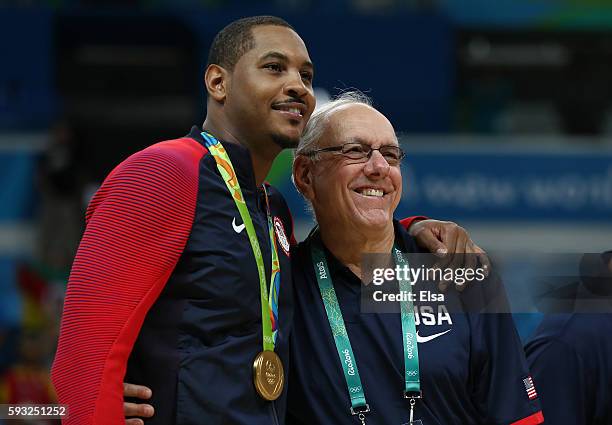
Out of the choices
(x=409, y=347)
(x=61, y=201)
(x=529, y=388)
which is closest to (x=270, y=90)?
(x=409, y=347)

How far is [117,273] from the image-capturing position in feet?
8.99

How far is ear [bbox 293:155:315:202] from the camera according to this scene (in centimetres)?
362

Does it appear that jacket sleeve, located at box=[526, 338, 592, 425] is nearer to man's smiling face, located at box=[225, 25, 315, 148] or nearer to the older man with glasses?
the older man with glasses

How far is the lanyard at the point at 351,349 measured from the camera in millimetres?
3160

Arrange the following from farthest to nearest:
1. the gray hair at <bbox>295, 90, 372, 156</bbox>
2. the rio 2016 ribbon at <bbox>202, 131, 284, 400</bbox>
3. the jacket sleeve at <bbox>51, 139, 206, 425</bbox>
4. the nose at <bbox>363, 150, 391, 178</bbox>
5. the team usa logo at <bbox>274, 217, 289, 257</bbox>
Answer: the gray hair at <bbox>295, 90, 372, 156</bbox> → the nose at <bbox>363, 150, 391, 178</bbox> → the team usa logo at <bbox>274, 217, 289, 257</bbox> → the rio 2016 ribbon at <bbox>202, 131, 284, 400</bbox> → the jacket sleeve at <bbox>51, 139, 206, 425</bbox>

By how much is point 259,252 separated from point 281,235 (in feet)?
1.09

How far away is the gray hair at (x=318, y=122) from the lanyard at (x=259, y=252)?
0.55m

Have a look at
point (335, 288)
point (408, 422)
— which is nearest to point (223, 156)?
point (335, 288)

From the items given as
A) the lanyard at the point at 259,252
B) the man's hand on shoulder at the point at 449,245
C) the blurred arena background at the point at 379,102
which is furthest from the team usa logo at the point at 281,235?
the blurred arena background at the point at 379,102

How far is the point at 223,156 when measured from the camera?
307cm

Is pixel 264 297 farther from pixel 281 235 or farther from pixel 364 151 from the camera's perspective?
pixel 364 151

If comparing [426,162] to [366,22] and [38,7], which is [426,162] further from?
[38,7]

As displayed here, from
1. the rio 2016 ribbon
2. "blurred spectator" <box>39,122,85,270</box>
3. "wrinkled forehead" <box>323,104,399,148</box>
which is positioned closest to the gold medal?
the rio 2016 ribbon

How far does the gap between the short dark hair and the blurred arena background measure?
6.03 meters
